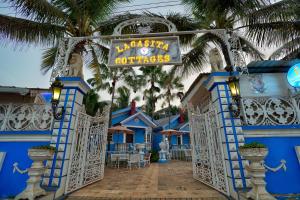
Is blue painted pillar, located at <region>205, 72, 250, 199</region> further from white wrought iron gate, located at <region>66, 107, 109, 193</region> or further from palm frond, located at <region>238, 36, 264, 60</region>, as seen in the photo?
palm frond, located at <region>238, 36, 264, 60</region>

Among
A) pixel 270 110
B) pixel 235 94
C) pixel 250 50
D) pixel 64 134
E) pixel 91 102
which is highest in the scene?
pixel 250 50

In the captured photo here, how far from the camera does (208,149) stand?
454 centimetres

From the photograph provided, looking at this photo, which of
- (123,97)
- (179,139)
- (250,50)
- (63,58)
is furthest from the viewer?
(123,97)

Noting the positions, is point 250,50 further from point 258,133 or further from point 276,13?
point 258,133

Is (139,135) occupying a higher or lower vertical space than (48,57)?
lower

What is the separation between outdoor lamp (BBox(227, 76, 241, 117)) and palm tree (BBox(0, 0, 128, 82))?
17.5 ft

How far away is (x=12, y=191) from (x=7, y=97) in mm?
5758

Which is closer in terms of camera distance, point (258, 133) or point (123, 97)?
point (258, 133)

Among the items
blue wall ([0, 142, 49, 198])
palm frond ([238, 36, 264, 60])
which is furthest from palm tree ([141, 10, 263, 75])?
blue wall ([0, 142, 49, 198])

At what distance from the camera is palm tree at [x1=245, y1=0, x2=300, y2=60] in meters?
5.41

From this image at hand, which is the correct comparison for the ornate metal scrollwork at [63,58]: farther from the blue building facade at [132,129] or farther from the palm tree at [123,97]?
the palm tree at [123,97]

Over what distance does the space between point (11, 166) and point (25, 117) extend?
1291 millimetres

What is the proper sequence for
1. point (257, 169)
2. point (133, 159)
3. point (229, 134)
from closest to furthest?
point (257, 169) → point (229, 134) → point (133, 159)

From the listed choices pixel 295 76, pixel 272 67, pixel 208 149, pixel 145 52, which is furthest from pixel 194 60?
pixel 208 149
